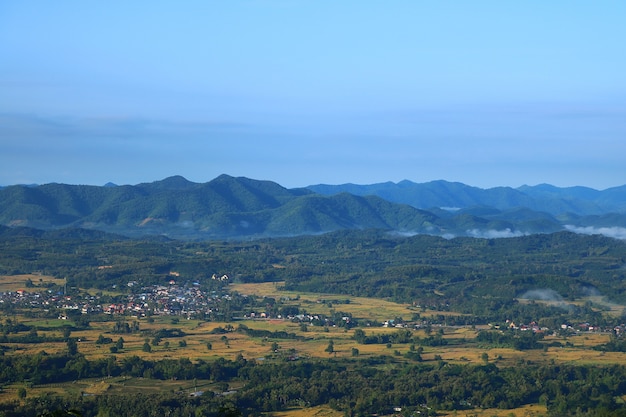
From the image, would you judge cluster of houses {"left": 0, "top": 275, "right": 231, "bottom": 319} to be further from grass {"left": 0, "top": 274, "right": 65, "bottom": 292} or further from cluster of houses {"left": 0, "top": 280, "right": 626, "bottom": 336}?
grass {"left": 0, "top": 274, "right": 65, "bottom": 292}

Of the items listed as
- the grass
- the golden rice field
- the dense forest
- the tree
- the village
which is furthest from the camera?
the grass

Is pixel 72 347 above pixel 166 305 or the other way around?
the other way around

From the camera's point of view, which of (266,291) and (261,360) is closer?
(261,360)

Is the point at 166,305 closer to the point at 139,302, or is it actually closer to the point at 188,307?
the point at 188,307

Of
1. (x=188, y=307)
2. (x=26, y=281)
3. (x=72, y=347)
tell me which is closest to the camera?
(x=72, y=347)

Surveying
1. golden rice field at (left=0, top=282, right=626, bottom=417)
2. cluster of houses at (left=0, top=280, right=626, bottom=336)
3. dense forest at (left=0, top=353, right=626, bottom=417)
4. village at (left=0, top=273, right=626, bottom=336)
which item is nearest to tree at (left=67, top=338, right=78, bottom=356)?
golden rice field at (left=0, top=282, right=626, bottom=417)

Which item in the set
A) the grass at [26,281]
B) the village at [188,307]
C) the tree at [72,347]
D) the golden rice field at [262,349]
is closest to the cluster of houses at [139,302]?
the village at [188,307]

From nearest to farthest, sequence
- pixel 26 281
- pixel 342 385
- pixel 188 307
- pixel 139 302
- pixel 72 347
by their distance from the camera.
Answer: pixel 342 385
pixel 72 347
pixel 188 307
pixel 139 302
pixel 26 281

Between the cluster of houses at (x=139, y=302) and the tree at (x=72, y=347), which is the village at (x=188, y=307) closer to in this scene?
the cluster of houses at (x=139, y=302)

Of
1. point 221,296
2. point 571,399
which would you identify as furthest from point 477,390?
point 221,296

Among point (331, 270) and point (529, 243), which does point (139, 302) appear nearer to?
point (331, 270)

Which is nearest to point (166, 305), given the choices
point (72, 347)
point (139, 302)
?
point (139, 302)
